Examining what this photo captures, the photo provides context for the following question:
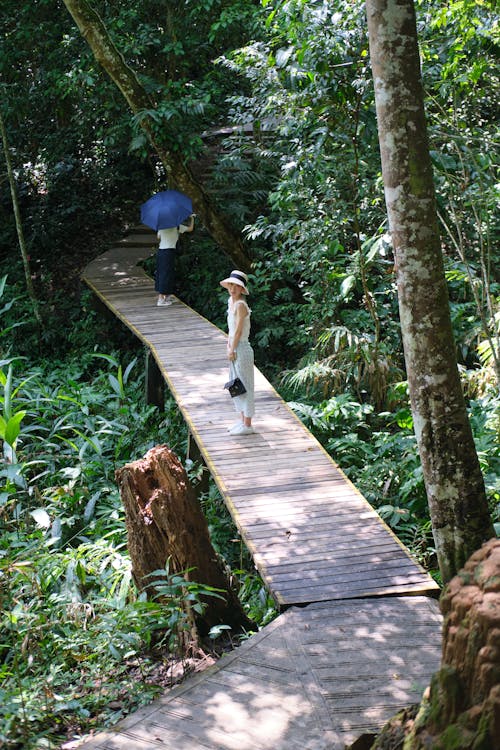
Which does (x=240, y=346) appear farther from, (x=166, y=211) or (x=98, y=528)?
(x=166, y=211)

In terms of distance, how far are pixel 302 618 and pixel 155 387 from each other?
6565 mm

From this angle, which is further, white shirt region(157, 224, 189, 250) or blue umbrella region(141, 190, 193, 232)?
white shirt region(157, 224, 189, 250)

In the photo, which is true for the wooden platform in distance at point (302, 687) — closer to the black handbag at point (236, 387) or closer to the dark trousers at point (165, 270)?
the black handbag at point (236, 387)

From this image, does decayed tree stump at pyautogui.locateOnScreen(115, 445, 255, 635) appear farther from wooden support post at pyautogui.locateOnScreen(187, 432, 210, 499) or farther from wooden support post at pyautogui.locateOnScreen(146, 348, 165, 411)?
wooden support post at pyautogui.locateOnScreen(146, 348, 165, 411)

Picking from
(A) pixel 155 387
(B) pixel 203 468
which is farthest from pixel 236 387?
(A) pixel 155 387

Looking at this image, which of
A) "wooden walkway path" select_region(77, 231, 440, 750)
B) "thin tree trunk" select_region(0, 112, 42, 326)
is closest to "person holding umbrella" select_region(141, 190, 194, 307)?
"thin tree trunk" select_region(0, 112, 42, 326)

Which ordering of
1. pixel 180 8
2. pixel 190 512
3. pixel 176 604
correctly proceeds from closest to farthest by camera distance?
pixel 176 604 < pixel 190 512 < pixel 180 8

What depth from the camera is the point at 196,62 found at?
45.5ft

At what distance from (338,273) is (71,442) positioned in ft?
13.1

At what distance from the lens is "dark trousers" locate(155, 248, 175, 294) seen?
11.8 metres

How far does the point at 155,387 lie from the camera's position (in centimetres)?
1120

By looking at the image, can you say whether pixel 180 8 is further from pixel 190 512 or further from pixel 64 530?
pixel 190 512

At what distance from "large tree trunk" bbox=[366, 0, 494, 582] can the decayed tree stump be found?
1.43 meters

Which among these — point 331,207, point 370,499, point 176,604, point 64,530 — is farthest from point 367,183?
point 176,604
